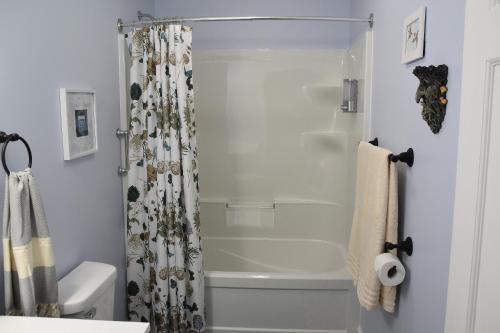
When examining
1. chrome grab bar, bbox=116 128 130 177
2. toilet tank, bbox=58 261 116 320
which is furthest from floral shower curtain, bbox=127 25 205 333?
toilet tank, bbox=58 261 116 320

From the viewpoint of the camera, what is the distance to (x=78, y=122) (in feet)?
5.96

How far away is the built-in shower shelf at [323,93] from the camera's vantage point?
10.1 ft

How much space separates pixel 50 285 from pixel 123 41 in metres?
1.44

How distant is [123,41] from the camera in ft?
7.44

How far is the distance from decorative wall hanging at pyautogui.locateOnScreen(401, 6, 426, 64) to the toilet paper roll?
0.78 meters

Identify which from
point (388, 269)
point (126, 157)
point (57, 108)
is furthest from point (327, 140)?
point (57, 108)

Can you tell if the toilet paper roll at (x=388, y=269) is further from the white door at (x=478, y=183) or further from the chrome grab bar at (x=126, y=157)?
the chrome grab bar at (x=126, y=157)

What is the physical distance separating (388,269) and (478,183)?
683 millimetres

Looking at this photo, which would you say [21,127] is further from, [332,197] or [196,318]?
[332,197]

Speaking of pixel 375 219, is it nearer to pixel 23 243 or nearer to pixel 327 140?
pixel 23 243

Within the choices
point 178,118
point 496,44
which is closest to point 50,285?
point 178,118

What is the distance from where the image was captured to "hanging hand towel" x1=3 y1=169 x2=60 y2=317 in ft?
4.03

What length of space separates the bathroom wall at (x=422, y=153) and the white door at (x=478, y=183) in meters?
0.09

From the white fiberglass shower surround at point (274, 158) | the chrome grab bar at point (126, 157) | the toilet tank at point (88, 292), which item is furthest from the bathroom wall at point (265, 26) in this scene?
the toilet tank at point (88, 292)
